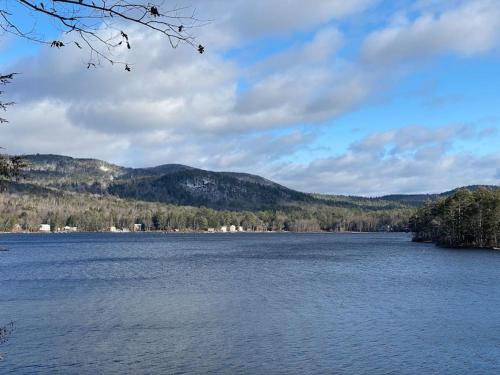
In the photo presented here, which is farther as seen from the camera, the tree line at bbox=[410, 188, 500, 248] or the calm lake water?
the tree line at bbox=[410, 188, 500, 248]

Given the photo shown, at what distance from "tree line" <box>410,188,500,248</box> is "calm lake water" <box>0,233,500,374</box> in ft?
194

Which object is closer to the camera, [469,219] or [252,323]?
[252,323]

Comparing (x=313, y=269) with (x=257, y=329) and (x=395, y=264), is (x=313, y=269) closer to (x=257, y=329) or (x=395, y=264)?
(x=395, y=264)

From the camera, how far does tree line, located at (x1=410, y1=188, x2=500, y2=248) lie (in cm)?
12888

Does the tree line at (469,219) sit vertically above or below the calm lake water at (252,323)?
above

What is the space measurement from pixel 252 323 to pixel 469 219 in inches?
4389

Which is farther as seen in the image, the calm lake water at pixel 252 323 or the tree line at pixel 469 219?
the tree line at pixel 469 219

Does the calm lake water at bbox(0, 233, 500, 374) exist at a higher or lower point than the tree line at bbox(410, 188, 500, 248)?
lower

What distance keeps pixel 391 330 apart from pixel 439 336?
3336 mm

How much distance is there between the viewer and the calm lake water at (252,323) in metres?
30.1

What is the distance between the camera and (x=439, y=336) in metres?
36.4

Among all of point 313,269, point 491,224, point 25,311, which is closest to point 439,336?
point 25,311

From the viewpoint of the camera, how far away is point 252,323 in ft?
133

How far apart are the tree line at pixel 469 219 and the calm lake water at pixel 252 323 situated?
194 ft
